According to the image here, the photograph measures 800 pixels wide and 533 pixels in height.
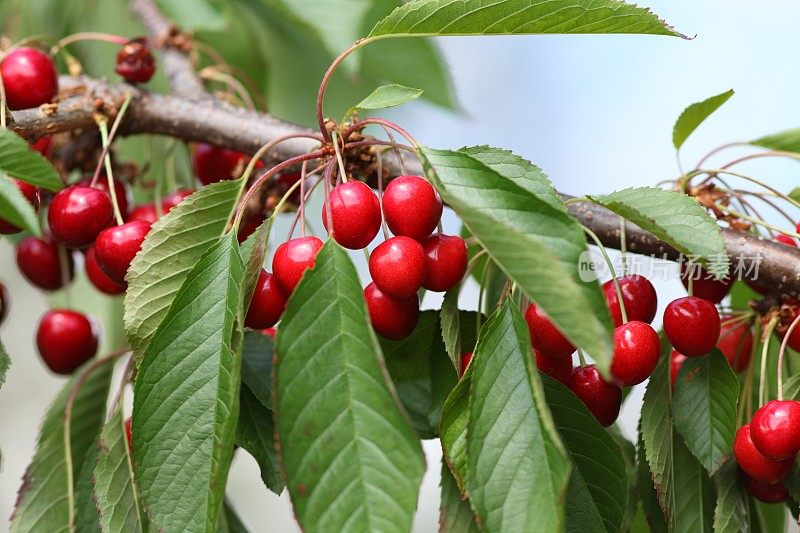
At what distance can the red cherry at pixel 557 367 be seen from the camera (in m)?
0.67

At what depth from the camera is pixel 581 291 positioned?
47 cm

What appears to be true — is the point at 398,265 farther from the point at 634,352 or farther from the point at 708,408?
the point at 708,408

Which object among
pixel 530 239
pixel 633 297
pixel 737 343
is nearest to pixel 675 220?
pixel 633 297

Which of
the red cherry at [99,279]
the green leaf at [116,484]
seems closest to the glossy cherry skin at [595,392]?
the green leaf at [116,484]

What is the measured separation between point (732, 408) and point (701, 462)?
0.06 m

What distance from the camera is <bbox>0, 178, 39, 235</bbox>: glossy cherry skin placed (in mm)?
693

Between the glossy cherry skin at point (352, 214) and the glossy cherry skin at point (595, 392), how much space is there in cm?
21

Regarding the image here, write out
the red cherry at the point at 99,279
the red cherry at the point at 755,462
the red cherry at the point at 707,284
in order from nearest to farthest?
1. the red cherry at the point at 755,462
2. the red cherry at the point at 707,284
3. the red cherry at the point at 99,279

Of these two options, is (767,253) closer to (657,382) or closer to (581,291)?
(657,382)

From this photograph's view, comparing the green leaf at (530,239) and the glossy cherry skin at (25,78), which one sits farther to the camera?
the glossy cherry skin at (25,78)

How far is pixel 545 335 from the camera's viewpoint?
2.04 ft

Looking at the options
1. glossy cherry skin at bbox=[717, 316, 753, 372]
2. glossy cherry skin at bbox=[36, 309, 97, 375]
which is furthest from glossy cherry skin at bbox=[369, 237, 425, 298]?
glossy cherry skin at bbox=[36, 309, 97, 375]

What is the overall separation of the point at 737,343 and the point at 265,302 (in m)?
0.52

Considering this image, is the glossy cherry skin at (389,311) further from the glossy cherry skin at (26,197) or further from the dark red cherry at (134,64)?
the dark red cherry at (134,64)
